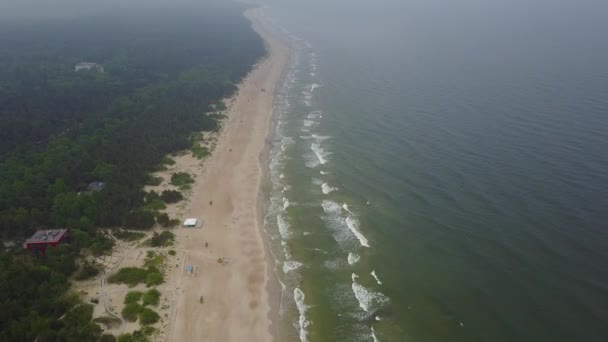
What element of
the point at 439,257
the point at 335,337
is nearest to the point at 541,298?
the point at 439,257

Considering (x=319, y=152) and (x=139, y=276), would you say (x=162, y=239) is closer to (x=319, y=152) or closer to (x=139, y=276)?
(x=139, y=276)

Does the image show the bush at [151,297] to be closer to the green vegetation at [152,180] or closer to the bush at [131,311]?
the bush at [131,311]

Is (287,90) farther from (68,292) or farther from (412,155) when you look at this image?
(68,292)

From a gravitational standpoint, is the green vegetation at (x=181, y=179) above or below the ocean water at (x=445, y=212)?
below

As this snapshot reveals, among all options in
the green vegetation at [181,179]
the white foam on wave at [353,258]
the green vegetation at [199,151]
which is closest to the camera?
the white foam on wave at [353,258]

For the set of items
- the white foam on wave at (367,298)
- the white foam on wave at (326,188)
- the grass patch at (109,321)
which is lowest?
the grass patch at (109,321)

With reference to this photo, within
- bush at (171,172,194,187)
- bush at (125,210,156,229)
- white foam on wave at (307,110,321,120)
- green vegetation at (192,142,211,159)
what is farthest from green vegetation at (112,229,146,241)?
white foam on wave at (307,110,321,120)

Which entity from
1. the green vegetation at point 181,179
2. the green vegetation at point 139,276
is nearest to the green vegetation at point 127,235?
the green vegetation at point 139,276
